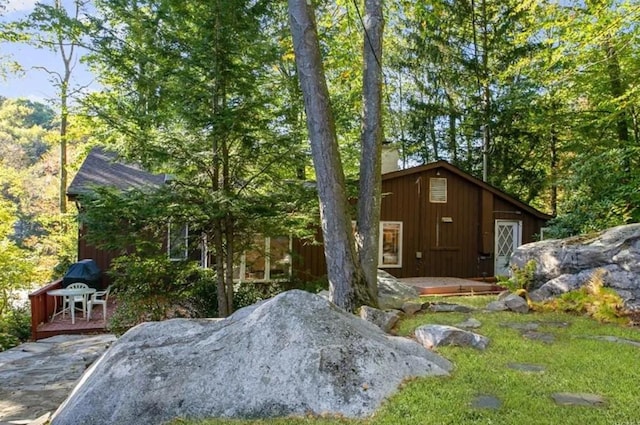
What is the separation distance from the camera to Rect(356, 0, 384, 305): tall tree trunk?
5.95 m

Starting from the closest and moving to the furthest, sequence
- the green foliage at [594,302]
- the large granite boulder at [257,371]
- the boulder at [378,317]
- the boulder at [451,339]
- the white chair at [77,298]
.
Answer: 1. the large granite boulder at [257,371]
2. the boulder at [451,339]
3. the boulder at [378,317]
4. the green foliage at [594,302]
5. the white chair at [77,298]

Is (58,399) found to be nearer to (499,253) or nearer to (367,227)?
(367,227)

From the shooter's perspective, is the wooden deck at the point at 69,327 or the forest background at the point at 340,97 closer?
the forest background at the point at 340,97

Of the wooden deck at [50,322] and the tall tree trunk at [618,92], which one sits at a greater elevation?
the tall tree trunk at [618,92]

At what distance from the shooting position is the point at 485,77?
17.0 m

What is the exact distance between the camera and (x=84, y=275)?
996 cm

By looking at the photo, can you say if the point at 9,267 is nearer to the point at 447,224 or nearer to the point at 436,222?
the point at 436,222

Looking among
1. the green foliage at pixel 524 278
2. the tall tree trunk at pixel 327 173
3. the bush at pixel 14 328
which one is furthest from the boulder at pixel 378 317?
the bush at pixel 14 328

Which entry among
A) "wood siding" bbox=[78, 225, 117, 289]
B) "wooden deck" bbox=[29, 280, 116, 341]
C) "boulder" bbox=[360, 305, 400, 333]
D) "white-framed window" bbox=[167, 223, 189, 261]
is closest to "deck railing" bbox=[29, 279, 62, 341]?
"wooden deck" bbox=[29, 280, 116, 341]

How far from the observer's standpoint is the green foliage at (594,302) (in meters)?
5.75

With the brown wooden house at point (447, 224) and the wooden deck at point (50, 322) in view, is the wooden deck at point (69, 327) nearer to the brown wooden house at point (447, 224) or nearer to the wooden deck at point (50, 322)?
the wooden deck at point (50, 322)

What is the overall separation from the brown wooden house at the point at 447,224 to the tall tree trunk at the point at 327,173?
243 inches

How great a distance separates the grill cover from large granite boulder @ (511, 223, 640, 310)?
9276mm

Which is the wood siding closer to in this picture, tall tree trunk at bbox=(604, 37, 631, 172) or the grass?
the grass
